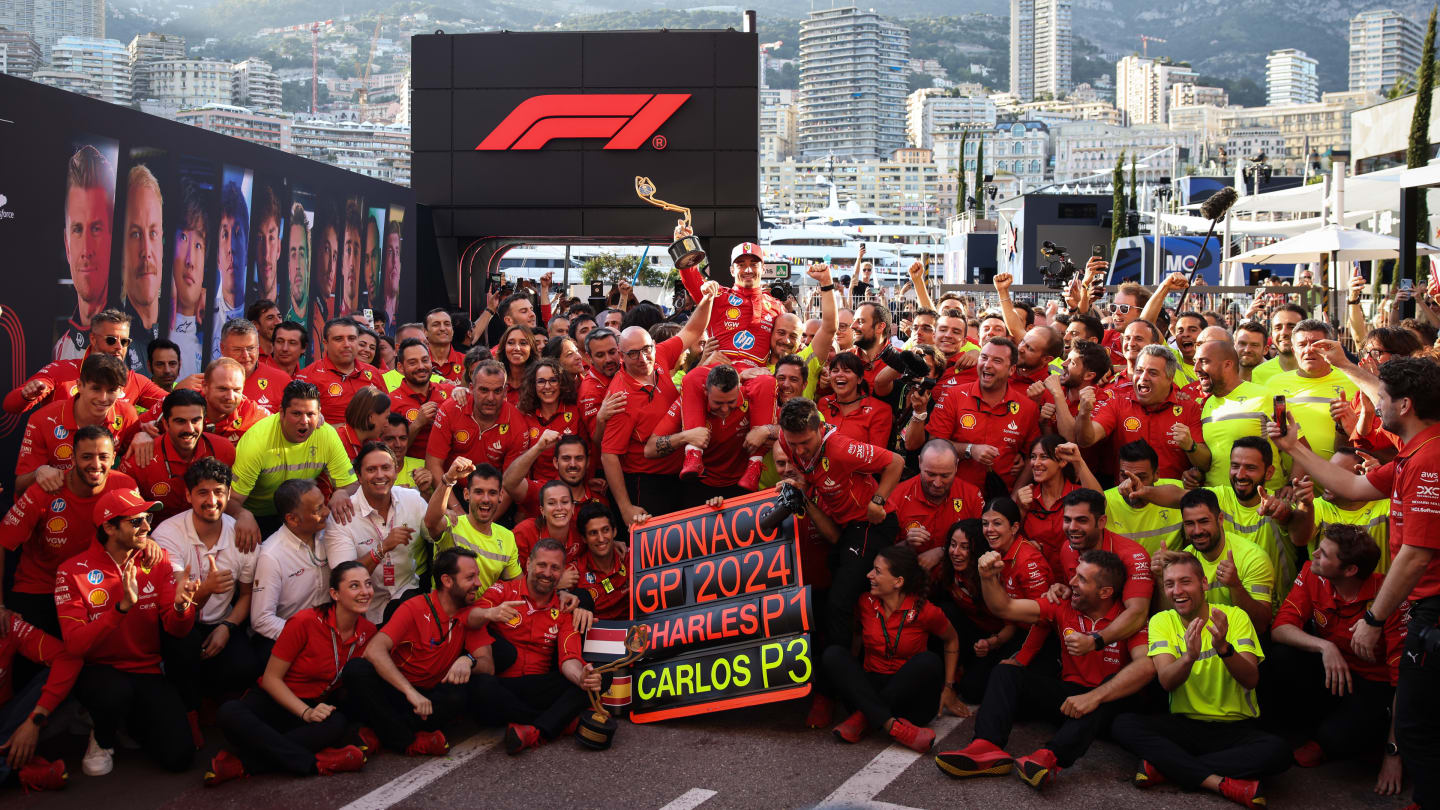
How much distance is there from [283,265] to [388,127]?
80885 mm

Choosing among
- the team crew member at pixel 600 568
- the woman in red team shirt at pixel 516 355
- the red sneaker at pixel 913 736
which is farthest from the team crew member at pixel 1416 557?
the woman in red team shirt at pixel 516 355

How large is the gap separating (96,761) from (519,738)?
201 cm

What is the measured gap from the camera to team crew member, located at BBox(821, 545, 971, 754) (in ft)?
20.4

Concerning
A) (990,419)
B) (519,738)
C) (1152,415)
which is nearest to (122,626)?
(519,738)

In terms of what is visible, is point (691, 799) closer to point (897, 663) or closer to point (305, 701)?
point (897, 663)

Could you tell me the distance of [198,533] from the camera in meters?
6.36

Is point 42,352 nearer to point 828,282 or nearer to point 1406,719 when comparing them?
point 828,282

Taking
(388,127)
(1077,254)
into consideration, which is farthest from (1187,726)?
(388,127)

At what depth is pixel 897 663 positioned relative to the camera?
6.48 m

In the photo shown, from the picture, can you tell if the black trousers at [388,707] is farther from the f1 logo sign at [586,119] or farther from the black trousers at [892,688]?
the f1 logo sign at [586,119]

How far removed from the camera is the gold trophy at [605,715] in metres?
6.13

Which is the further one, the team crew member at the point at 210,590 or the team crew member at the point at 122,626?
the team crew member at the point at 210,590

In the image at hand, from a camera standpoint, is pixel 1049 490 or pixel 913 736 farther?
pixel 1049 490

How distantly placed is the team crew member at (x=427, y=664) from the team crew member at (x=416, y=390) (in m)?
1.71
